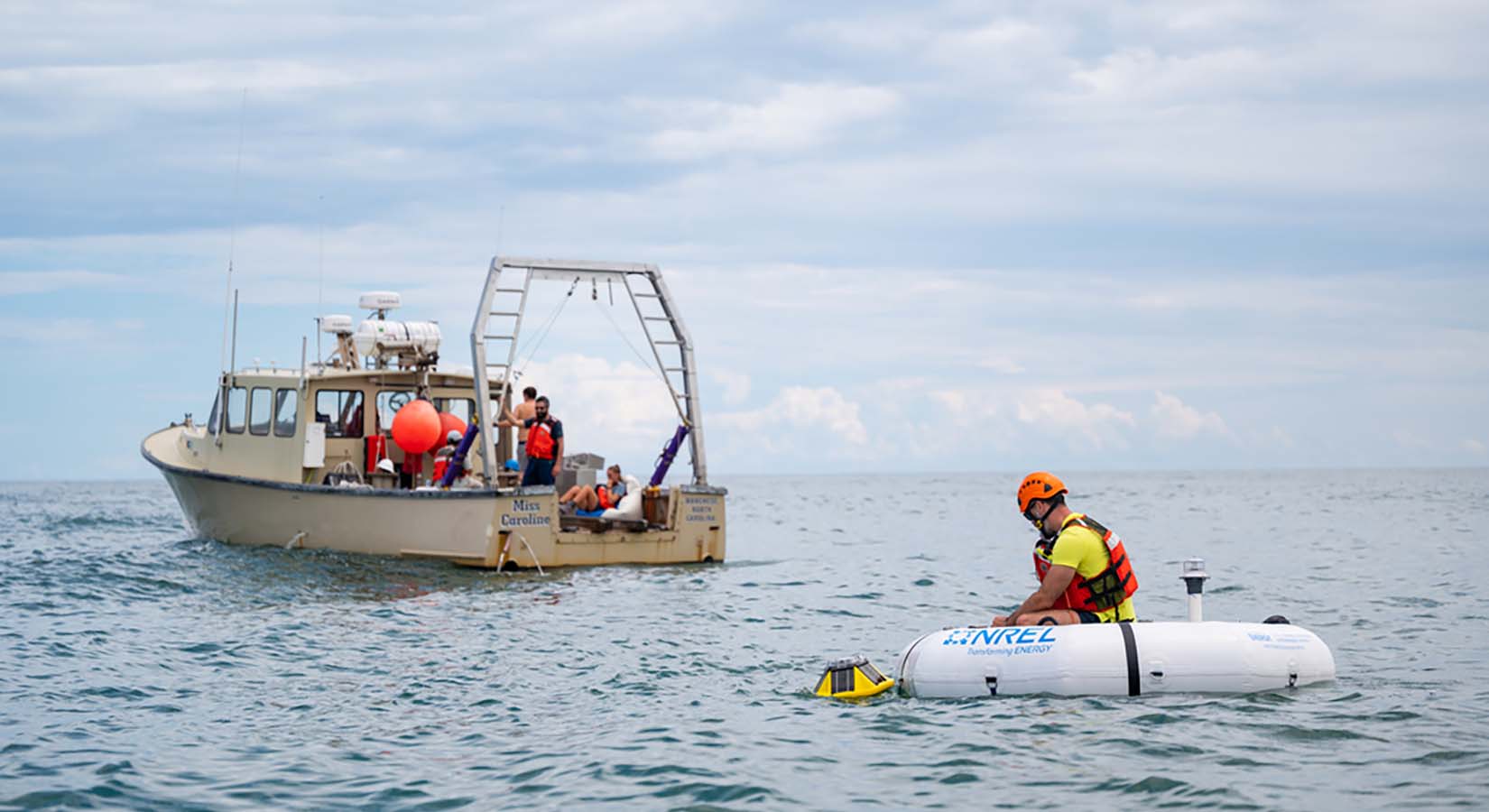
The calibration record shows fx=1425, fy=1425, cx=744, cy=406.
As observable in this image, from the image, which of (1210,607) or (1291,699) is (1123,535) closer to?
(1210,607)

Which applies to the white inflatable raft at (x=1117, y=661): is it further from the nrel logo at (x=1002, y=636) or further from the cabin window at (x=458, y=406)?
the cabin window at (x=458, y=406)

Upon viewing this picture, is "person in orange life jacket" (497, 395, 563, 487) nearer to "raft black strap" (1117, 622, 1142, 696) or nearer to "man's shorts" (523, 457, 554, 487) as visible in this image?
"man's shorts" (523, 457, 554, 487)

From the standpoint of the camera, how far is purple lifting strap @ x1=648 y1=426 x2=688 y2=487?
765 inches

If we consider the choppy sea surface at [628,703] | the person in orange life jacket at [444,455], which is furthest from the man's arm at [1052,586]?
the person in orange life jacket at [444,455]

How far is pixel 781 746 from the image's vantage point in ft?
26.9

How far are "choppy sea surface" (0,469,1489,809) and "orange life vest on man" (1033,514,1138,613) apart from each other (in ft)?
2.54

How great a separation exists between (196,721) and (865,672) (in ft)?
14.2

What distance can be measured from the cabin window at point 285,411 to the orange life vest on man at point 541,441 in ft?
12.9

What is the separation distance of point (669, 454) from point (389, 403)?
4.54 metres

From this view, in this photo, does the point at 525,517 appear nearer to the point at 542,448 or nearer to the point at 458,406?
the point at 542,448

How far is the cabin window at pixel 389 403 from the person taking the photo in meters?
20.9

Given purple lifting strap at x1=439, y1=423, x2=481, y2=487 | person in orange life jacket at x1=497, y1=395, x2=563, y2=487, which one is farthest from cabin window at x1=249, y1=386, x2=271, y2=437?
person in orange life jacket at x1=497, y1=395, x2=563, y2=487

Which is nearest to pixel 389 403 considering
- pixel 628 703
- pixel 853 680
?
pixel 628 703

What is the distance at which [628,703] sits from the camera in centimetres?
979
